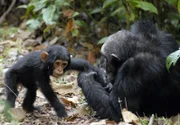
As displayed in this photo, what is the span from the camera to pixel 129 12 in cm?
954

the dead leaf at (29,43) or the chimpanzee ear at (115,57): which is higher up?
the chimpanzee ear at (115,57)

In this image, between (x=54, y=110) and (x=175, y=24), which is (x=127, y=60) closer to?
(x=54, y=110)

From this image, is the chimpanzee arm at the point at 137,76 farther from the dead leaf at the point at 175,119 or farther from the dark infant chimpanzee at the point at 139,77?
the dead leaf at the point at 175,119

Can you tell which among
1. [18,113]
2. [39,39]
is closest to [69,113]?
[18,113]

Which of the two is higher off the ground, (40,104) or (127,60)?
(127,60)

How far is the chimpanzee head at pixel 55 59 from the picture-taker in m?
6.86

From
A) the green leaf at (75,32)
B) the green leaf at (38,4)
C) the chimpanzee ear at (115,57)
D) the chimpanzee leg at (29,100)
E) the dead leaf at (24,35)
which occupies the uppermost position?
the green leaf at (38,4)

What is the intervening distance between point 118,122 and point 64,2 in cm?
381

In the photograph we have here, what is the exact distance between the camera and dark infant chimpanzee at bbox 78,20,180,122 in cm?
659

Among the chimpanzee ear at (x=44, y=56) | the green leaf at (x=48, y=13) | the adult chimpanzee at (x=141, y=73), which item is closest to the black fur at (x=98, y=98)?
the adult chimpanzee at (x=141, y=73)

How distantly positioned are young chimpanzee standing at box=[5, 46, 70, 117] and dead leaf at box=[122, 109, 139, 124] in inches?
38.8

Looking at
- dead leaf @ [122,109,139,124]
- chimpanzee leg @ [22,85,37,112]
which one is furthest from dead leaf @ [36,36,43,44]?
dead leaf @ [122,109,139,124]

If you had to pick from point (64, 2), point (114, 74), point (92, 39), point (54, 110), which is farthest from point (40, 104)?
point (92, 39)

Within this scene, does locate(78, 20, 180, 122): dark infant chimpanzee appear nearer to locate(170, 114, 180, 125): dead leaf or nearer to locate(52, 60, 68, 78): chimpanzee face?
locate(170, 114, 180, 125): dead leaf
